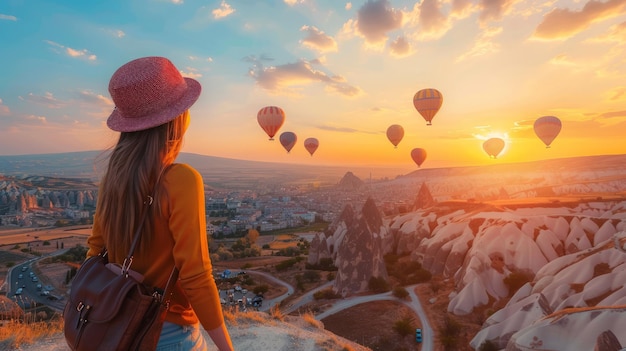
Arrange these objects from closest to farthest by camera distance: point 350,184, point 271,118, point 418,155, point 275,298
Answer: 1. point 275,298
2. point 271,118
3. point 418,155
4. point 350,184

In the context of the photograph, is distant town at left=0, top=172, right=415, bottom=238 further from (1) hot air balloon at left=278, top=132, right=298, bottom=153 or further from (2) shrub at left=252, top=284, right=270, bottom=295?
(2) shrub at left=252, top=284, right=270, bottom=295

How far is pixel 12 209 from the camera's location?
75375 millimetres

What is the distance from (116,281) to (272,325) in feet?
21.0

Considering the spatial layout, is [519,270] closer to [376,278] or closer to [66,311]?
[376,278]

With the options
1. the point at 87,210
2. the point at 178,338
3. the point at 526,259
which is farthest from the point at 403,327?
the point at 87,210

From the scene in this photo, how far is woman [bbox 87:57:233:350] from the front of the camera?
4.56 ft

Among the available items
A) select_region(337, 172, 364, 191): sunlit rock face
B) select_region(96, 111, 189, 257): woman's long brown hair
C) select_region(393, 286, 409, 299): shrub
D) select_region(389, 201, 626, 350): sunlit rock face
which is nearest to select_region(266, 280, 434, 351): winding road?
select_region(393, 286, 409, 299): shrub

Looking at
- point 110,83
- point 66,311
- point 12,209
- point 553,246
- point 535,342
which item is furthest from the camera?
point 12,209

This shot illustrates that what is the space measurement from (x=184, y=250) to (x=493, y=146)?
4507 cm

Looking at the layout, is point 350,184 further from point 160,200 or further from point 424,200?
point 160,200

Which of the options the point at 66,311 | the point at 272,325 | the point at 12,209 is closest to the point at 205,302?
the point at 66,311

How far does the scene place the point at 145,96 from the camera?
1.52 metres

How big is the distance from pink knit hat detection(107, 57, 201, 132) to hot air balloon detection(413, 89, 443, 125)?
26.7 m

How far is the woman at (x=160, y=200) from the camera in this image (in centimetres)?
139
